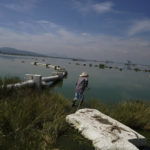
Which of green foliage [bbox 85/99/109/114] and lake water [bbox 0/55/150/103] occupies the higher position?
green foliage [bbox 85/99/109/114]

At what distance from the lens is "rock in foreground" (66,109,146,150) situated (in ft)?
11.7

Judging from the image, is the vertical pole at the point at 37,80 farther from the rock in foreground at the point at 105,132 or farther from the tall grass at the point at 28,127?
the rock in foreground at the point at 105,132

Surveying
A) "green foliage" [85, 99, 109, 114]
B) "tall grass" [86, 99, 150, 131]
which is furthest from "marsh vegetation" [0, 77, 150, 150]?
"green foliage" [85, 99, 109, 114]

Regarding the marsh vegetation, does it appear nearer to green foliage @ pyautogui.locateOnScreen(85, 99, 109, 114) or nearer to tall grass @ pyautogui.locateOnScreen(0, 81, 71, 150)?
tall grass @ pyautogui.locateOnScreen(0, 81, 71, 150)

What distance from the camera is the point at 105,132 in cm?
403

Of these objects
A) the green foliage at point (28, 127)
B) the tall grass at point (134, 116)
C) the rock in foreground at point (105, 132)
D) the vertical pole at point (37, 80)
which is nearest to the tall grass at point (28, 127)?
the green foliage at point (28, 127)

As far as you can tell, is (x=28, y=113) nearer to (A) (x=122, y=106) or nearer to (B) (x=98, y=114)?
(B) (x=98, y=114)

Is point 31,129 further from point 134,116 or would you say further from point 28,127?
point 134,116

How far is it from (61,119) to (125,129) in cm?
193

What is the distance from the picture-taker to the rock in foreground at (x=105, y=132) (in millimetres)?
3561

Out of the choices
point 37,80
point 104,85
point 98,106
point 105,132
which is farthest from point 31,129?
point 104,85

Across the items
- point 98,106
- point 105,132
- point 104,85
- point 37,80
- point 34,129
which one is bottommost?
point 104,85

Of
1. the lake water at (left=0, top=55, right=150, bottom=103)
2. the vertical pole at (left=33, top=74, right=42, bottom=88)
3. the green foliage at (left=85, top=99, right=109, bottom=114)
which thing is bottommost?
the lake water at (left=0, top=55, right=150, bottom=103)

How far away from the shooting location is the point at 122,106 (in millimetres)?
6434
